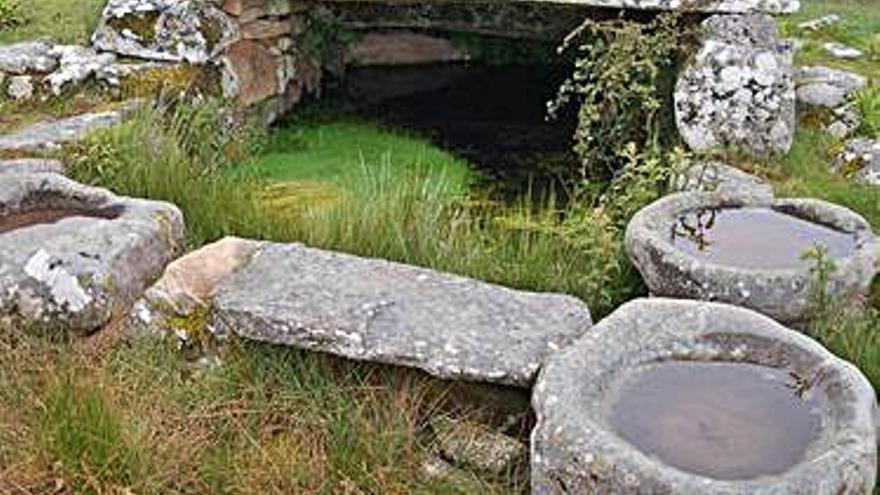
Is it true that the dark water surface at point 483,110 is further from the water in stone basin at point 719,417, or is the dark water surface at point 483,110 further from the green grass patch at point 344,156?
the water in stone basin at point 719,417

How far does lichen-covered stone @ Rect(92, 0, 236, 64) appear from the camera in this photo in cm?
616

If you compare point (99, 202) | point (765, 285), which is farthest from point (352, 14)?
point (765, 285)

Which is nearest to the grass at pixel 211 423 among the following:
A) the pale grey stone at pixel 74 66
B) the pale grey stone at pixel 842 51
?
the pale grey stone at pixel 74 66

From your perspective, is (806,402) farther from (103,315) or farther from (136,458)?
(103,315)

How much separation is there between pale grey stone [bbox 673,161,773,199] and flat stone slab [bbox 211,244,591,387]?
3.99 feet

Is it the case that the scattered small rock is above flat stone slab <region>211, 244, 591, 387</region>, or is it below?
above

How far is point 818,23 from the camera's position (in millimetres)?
7719

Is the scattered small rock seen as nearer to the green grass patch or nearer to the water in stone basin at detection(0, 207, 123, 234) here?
the green grass patch

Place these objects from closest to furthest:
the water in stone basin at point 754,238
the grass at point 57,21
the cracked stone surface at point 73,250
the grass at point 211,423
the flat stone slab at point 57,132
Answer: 1. the grass at point 211,423
2. the cracked stone surface at point 73,250
3. the water in stone basin at point 754,238
4. the flat stone slab at point 57,132
5. the grass at point 57,21

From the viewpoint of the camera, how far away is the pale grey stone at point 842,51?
6930mm

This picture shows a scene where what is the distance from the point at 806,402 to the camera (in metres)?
3.13

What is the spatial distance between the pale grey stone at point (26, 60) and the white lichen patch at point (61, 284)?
2550 millimetres

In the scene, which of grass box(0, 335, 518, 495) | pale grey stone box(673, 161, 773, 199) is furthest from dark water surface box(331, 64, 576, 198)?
grass box(0, 335, 518, 495)

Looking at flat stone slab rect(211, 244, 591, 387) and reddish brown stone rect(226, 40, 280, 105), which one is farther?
reddish brown stone rect(226, 40, 280, 105)
